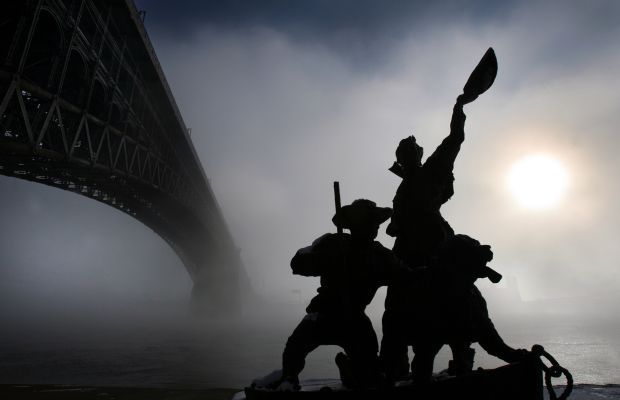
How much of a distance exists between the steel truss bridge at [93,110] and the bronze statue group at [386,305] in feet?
27.1

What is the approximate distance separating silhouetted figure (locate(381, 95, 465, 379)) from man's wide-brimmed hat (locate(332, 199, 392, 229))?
596 millimetres

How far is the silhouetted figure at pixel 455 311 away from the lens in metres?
2.65

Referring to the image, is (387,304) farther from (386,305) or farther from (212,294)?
(212,294)

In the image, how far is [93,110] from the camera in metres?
16.2

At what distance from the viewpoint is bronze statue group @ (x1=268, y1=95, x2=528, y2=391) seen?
261cm

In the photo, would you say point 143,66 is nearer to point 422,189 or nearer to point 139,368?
point 139,368

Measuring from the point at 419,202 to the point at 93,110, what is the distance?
17570 millimetres

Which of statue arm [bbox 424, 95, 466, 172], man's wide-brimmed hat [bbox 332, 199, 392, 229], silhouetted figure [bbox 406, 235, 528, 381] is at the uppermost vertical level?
statue arm [bbox 424, 95, 466, 172]

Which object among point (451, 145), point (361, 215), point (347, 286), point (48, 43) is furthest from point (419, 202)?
point (48, 43)

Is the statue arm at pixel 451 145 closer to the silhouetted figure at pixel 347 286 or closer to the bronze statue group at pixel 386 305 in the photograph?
the bronze statue group at pixel 386 305

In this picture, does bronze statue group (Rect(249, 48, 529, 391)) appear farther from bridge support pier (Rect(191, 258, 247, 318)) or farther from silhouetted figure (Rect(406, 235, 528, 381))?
bridge support pier (Rect(191, 258, 247, 318))

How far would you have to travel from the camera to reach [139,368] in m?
13.5

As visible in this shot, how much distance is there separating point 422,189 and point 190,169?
29.4 meters

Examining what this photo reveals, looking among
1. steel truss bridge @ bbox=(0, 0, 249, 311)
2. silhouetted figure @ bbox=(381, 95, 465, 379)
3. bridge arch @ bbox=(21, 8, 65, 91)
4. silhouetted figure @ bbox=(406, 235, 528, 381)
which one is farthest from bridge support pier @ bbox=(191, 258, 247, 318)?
silhouetted figure @ bbox=(406, 235, 528, 381)
